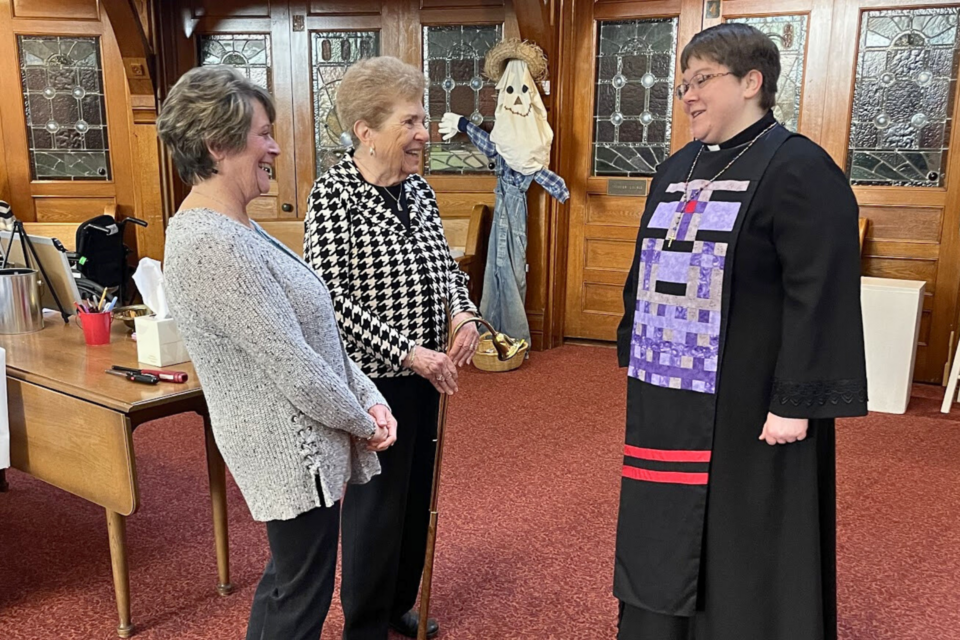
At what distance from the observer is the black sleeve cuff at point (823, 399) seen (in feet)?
4.66

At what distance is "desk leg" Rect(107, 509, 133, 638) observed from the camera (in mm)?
1935

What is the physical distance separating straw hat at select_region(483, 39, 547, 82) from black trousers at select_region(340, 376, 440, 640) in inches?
121

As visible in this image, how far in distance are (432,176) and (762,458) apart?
3.81m

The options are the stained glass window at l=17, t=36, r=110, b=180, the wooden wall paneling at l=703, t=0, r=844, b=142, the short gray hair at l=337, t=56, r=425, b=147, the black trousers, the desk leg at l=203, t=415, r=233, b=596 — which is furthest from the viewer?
the stained glass window at l=17, t=36, r=110, b=180

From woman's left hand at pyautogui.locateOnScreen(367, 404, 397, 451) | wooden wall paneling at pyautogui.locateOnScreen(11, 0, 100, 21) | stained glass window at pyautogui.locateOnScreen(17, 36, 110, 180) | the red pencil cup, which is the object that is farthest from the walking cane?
wooden wall paneling at pyautogui.locateOnScreen(11, 0, 100, 21)

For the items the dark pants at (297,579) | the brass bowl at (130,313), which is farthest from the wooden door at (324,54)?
the dark pants at (297,579)

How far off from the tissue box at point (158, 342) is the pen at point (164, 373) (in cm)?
6

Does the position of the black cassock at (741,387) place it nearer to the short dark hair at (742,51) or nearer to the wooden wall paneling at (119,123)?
the short dark hair at (742,51)

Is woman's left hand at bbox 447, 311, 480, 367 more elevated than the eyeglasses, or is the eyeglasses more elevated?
the eyeglasses

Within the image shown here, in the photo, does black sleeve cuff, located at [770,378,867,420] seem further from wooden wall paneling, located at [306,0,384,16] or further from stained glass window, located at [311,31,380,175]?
wooden wall paneling, located at [306,0,384,16]

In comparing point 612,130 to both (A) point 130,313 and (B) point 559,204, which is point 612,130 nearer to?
(B) point 559,204

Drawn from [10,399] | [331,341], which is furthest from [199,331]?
[10,399]

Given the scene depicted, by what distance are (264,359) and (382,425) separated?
340mm

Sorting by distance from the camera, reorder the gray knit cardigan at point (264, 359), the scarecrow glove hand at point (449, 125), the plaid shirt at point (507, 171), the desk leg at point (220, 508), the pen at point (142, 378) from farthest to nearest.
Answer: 1. the scarecrow glove hand at point (449, 125)
2. the plaid shirt at point (507, 171)
3. the desk leg at point (220, 508)
4. the pen at point (142, 378)
5. the gray knit cardigan at point (264, 359)
